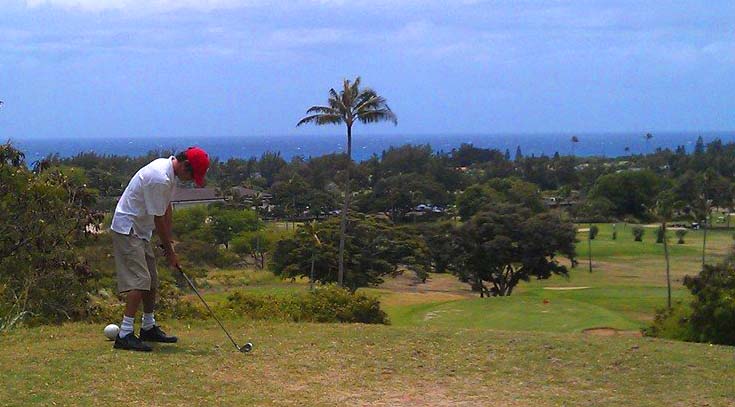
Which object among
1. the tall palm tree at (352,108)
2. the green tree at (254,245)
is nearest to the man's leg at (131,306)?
the tall palm tree at (352,108)

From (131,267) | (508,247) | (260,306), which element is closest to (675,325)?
(260,306)

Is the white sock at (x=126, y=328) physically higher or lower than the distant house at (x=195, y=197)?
higher

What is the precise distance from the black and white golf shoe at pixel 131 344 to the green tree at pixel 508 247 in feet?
146

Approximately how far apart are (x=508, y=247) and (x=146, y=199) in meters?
45.6

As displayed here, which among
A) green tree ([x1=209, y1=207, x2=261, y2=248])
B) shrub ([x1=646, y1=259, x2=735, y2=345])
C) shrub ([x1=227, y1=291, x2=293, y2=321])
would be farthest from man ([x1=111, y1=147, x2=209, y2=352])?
green tree ([x1=209, y1=207, x2=261, y2=248])

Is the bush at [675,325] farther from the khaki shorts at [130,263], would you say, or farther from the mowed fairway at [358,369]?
the khaki shorts at [130,263]

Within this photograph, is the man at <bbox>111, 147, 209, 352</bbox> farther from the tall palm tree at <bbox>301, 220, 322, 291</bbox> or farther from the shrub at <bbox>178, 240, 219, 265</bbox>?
the shrub at <bbox>178, 240, 219, 265</bbox>

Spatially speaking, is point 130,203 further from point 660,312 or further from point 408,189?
point 408,189

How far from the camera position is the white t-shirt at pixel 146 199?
7.83 m

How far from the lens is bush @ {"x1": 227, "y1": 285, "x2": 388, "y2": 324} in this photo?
12926mm

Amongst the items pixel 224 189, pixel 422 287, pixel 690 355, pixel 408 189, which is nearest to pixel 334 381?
pixel 690 355

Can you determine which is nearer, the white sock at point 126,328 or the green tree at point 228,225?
the white sock at point 126,328

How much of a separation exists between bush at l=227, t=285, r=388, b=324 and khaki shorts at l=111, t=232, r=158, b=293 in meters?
4.29

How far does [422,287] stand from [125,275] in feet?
169
